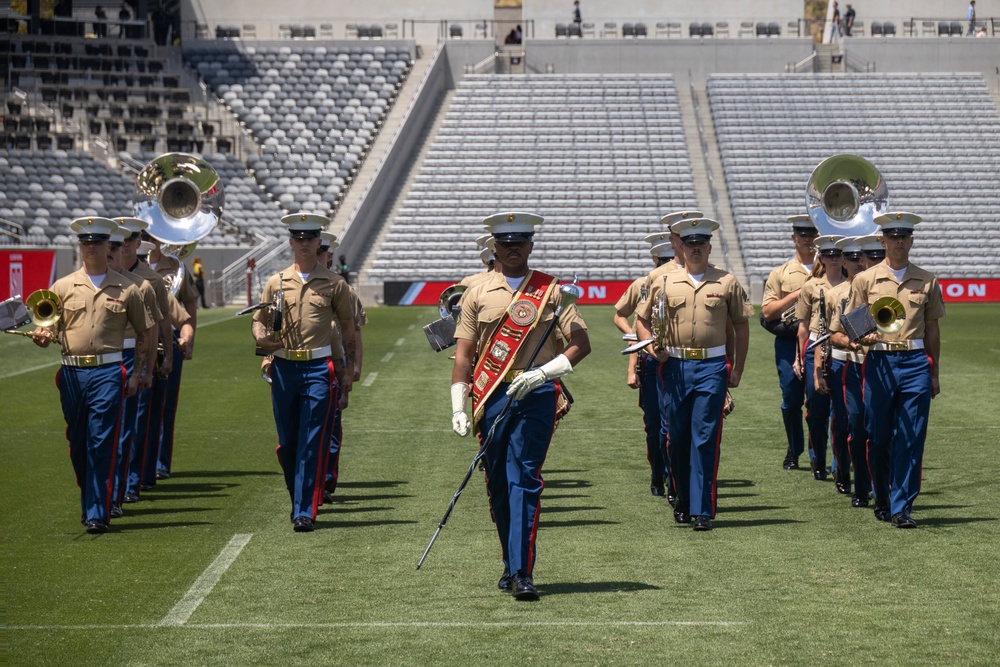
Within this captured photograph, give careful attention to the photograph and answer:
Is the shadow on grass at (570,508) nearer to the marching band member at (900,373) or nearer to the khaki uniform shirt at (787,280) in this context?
the marching band member at (900,373)

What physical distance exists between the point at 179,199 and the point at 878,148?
39.8 meters

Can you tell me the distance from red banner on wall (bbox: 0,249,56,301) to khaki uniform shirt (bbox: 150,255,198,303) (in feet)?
74.6

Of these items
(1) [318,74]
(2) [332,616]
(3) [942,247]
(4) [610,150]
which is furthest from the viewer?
(1) [318,74]

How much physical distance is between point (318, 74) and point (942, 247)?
80.5 ft

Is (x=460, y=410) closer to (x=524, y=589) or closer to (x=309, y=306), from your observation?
(x=524, y=589)

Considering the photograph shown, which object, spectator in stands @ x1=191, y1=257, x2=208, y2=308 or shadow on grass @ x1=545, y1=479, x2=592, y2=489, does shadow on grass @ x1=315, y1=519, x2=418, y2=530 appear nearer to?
shadow on grass @ x1=545, y1=479, x2=592, y2=489

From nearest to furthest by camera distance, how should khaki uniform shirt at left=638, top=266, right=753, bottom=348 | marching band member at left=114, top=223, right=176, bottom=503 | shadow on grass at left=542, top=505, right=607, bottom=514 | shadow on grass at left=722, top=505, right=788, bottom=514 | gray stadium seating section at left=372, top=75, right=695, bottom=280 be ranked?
khaki uniform shirt at left=638, top=266, right=753, bottom=348 < shadow on grass at left=722, top=505, right=788, bottom=514 < shadow on grass at left=542, top=505, right=607, bottom=514 < marching band member at left=114, top=223, right=176, bottom=503 < gray stadium seating section at left=372, top=75, right=695, bottom=280

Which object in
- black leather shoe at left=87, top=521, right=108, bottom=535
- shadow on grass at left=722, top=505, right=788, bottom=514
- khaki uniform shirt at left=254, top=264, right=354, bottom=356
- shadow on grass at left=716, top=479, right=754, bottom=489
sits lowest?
shadow on grass at left=716, top=479, right=754, bottom=489

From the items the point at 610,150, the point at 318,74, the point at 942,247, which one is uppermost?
the point at 318,74

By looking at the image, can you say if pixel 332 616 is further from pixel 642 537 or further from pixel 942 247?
pixel 942 247

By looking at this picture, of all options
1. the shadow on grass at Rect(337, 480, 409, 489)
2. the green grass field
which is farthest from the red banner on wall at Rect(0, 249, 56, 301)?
the shadow on grass at Rect(337, 480, 409, 489)

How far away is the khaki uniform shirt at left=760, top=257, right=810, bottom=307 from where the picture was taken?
39.2ft

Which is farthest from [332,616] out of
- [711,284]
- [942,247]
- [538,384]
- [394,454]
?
[942,247]

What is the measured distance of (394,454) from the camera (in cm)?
1330
